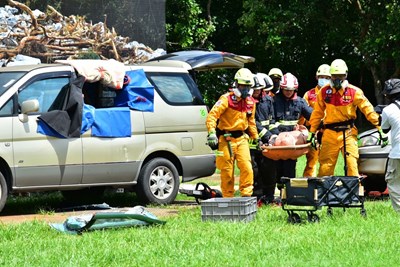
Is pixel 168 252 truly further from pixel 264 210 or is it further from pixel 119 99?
pixel 119 99

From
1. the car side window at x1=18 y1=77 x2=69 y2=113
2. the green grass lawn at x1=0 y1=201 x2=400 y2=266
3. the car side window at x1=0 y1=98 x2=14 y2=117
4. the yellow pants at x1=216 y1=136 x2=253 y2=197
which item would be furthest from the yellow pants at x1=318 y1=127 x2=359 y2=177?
the car side window at x1=0 y1=98 x2=14 y2=117

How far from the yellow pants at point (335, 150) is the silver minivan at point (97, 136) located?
2.46 metres

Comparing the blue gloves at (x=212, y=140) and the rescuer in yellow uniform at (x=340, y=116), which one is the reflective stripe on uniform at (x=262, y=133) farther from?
the blue gloves at (x=212, y=140)

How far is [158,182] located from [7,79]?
2.81 metres

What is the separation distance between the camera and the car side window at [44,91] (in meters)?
13.7

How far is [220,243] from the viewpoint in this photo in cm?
988

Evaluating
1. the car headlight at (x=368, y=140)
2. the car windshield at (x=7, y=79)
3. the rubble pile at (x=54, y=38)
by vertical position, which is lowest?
the car headlight at (x=368, y=140)

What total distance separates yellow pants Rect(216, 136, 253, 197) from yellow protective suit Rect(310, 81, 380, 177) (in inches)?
40.3

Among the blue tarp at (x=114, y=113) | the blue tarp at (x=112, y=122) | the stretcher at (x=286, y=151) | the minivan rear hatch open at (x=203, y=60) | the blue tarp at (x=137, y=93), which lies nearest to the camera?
the stretcher at (x=286, y=151)

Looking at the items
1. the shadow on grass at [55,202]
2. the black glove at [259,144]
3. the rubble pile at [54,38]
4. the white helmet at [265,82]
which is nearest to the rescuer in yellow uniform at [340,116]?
the black glove at [259,144]

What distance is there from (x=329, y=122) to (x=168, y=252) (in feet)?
15.7

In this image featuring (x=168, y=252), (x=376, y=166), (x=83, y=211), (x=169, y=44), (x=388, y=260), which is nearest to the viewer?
(x=388, y=260)

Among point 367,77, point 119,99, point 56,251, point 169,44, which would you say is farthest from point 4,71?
point 367,77

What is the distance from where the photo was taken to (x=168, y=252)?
9398mm
